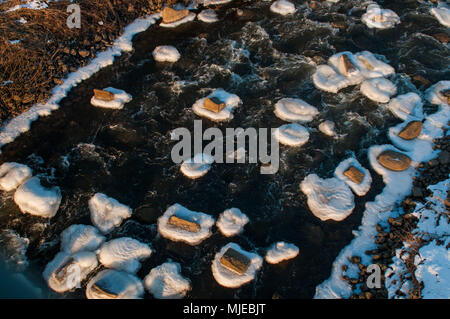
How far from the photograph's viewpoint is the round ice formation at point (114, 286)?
180 inches

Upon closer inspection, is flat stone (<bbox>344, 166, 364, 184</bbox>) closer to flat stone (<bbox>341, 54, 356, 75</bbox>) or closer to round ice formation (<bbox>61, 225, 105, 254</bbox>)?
flat stone (<bbox>341, 54, 356, 75</bbox>)

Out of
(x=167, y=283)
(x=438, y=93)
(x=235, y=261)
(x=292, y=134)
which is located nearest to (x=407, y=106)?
(x=438, y=93)

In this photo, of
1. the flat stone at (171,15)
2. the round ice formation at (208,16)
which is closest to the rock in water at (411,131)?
the round ice formation at (208,16)

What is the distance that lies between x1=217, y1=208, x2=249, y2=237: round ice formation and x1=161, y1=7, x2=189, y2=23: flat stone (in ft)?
19.8

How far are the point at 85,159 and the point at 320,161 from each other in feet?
14.8

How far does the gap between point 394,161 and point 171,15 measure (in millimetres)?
6754

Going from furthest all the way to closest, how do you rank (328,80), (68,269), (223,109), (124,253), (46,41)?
(46,41), (328,80), (223,109), (124,253), (68,269)

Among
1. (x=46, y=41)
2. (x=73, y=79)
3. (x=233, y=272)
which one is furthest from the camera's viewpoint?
(x=46, y=41)

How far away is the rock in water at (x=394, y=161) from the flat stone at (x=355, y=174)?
0.55 metres

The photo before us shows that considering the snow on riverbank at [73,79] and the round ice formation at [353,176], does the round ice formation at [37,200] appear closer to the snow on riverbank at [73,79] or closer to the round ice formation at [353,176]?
the snow on riverbank at [73,79]

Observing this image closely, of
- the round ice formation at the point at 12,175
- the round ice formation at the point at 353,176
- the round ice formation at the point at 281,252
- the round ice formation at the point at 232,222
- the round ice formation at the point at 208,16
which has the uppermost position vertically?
the round ice formation at the point at 208,16

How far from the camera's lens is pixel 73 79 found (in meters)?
7.59

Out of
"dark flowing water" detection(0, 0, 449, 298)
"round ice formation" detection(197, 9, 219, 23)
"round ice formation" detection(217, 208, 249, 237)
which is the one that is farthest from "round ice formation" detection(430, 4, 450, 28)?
"round ice formation" detection(217, 208, 249, 237)

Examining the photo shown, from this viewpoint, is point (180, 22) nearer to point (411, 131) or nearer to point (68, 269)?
point (411, 131)
